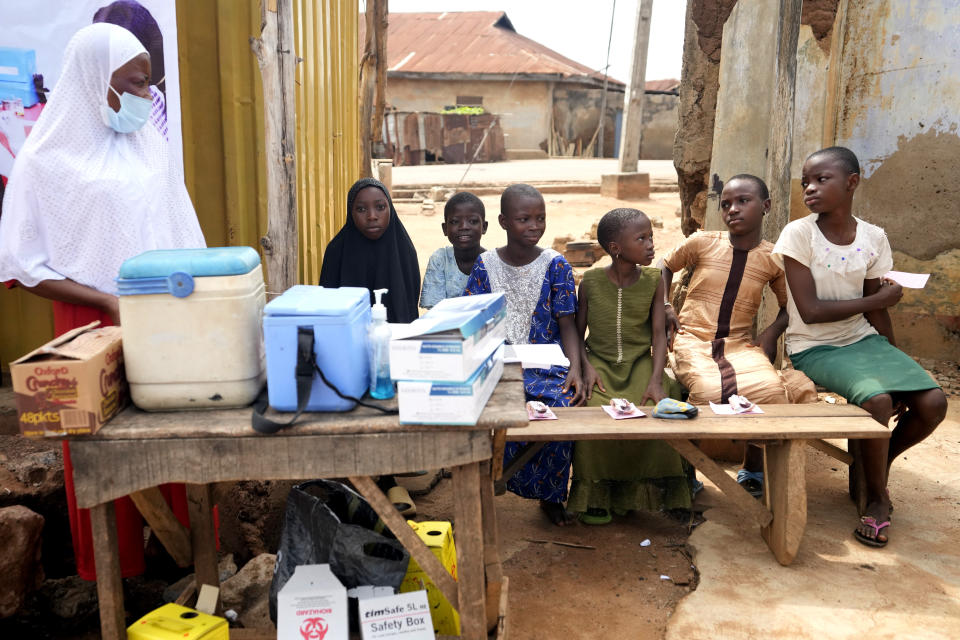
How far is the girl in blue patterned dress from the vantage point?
368 cm

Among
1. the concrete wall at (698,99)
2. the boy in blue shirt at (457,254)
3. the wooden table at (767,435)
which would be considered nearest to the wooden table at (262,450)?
the wooden table at (767,435)

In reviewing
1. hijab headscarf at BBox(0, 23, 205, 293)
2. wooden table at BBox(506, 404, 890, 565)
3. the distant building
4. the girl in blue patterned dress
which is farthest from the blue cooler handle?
the distant building

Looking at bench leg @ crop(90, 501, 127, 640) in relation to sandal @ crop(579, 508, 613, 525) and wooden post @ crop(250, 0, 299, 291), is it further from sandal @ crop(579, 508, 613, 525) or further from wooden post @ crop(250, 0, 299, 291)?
sandal @ crop(579, 508, 613, 525)

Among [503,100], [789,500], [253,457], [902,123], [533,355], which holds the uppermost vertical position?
[503,100]

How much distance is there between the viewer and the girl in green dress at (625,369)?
3.67 m

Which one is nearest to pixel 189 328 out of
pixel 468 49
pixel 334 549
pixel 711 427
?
pixel 334 549

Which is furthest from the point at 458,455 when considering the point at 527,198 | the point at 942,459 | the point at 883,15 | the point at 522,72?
the point at 522,72

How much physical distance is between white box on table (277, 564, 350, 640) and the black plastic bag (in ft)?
0.53

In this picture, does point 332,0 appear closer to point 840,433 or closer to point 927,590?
point 840,433

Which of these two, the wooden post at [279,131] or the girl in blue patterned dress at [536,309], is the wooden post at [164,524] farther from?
the girl in blue patterned dress at [536,309]

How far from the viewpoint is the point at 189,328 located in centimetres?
219

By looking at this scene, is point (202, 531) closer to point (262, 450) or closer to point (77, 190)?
point (262, 450)

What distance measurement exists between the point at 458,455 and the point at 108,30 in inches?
70.7

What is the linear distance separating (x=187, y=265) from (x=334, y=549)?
1.08 meters
